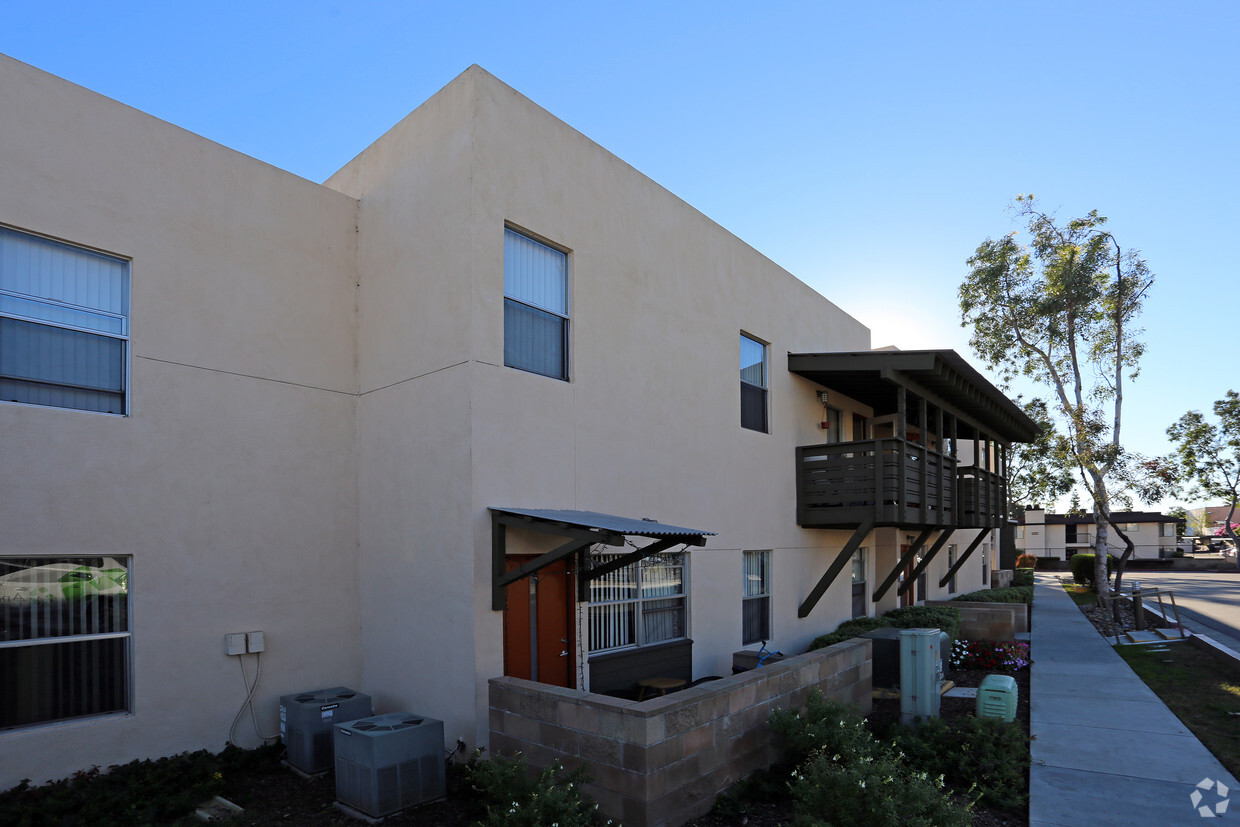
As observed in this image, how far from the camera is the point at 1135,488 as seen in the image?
23.5 metres

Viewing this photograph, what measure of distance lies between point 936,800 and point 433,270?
21.7 ft

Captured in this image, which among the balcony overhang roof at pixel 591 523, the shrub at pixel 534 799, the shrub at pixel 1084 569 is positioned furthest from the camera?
the shrub at pixel 1084 569

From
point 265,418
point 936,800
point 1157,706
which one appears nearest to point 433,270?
point 265,418

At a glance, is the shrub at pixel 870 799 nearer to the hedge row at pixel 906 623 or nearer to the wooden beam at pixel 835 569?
the wooden beam at pixel 835 569

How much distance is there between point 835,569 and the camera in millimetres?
13070

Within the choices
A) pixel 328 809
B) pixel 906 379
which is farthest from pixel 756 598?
pixel 328 809

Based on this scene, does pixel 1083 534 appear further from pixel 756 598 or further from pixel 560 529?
pixel 560 529

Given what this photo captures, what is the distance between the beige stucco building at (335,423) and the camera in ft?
23.2

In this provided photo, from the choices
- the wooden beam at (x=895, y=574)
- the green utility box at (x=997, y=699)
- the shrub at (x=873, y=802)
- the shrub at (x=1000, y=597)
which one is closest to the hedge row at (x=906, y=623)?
the wooden beam at (x=895, y=574)

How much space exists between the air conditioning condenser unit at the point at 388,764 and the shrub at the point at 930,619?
932 cm

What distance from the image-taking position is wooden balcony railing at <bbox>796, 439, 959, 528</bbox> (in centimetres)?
1247

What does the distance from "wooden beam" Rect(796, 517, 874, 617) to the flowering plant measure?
237 cm

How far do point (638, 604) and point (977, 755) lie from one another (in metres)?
4.03

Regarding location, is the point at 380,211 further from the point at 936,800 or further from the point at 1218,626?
the point at 1218,626
